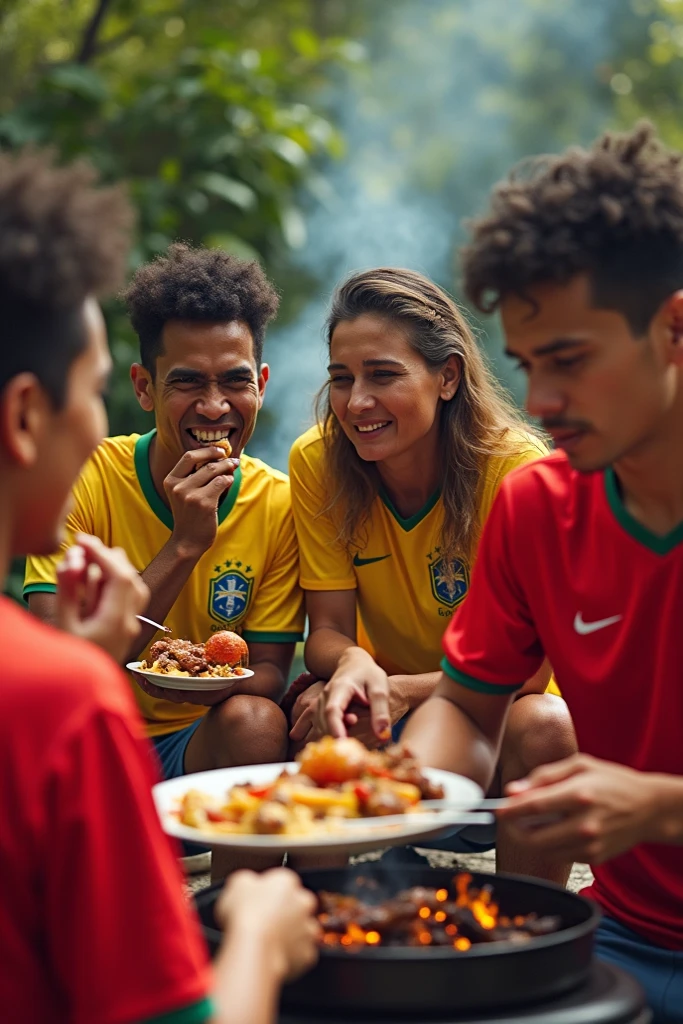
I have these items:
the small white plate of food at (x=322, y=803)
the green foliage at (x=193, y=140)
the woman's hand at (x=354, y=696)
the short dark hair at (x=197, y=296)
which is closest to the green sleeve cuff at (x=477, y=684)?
the woman's hand at (x=354, y=696)

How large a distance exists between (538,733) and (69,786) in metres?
2.14

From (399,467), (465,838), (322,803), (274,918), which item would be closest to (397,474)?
(399,467)

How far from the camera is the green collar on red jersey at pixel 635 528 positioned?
234 cm

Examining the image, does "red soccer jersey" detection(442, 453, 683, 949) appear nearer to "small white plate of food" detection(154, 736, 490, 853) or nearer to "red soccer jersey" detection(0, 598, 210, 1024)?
"small white plate of food" detection(154, 736, 490, 853)

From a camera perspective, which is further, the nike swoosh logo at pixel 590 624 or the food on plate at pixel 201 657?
the food on plate at pixel 201 657

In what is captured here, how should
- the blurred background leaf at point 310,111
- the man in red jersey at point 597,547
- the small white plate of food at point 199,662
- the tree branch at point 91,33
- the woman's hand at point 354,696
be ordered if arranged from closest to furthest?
the man in red jersey at point 597,547 → the woman's hand at point 354,696 → the small white plate of food at point 199,662 → the blurred background leaf at point 310,111 → the tree branch at point 91,33

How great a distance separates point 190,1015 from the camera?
137cm

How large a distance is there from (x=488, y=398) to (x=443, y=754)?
167 cm

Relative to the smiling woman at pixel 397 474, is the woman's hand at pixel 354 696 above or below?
below

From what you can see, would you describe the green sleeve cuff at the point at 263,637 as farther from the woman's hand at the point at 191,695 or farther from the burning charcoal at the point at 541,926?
the burning charcoal at the point at 541,926

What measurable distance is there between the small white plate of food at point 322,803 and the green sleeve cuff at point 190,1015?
0.38 m

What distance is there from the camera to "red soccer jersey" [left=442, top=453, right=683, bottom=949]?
2.35 metres

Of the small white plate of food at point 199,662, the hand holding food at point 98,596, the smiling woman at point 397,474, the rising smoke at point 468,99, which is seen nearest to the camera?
the hand holding food at point 98,596

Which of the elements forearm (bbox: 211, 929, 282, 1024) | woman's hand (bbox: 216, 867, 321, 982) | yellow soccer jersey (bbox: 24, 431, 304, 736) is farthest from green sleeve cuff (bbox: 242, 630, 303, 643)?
forearm (bbox: 211, 929, 282, 1024)
